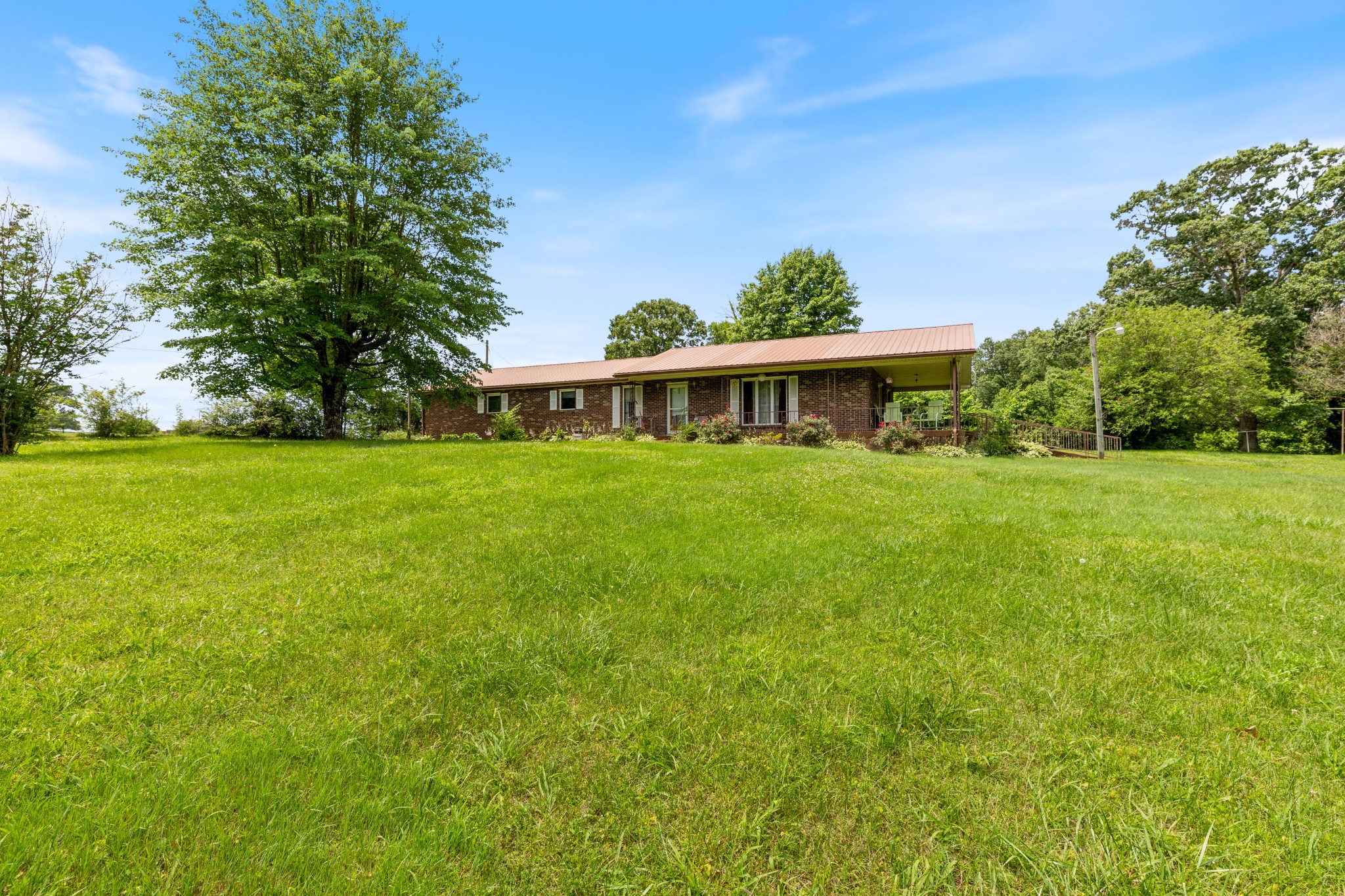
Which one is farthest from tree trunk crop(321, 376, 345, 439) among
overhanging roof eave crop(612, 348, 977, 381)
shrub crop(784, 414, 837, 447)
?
shrub crop(784, 414, 837, 447)

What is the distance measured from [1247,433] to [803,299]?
24.3m

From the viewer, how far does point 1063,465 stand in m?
13.3

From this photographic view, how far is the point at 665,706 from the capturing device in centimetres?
270

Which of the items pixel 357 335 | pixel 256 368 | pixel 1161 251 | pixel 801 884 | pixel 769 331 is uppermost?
pixel 1161 251

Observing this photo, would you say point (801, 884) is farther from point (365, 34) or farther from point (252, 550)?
point (365, 34)

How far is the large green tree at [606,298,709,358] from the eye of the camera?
50250mm

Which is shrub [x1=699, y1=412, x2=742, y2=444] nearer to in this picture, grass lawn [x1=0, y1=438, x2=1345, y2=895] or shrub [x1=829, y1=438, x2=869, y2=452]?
shrub [x1=829, y1=438, x2=869, y2=452]

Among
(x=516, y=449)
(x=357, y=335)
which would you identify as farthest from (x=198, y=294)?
(x=516, y=449)

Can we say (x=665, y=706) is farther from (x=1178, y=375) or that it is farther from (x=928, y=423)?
(x=1178, y=375)

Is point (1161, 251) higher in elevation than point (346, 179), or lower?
higher

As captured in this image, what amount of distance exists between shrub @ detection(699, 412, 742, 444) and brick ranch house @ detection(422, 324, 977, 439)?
283 centimetres

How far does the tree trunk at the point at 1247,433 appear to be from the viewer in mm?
26016

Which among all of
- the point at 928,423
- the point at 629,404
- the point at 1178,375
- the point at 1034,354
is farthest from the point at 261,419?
the point at 1034,354

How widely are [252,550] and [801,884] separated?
17.2ft
